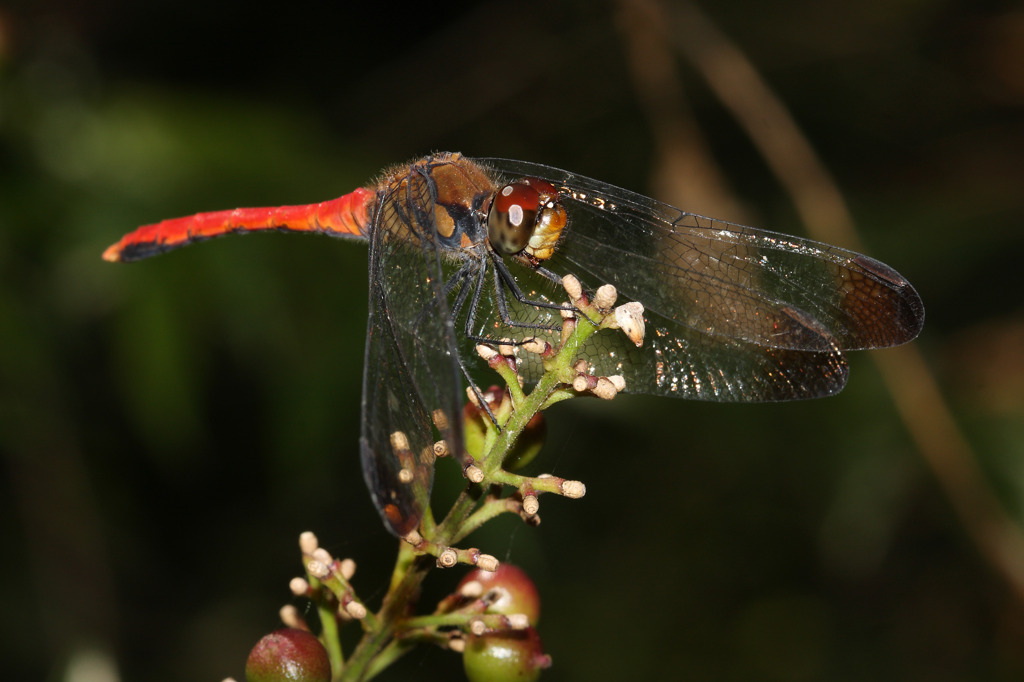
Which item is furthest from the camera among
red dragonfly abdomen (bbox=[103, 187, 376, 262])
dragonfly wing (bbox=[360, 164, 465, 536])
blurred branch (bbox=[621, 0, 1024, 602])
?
blurred branch (bbox=[621, 0, 1024, 602])

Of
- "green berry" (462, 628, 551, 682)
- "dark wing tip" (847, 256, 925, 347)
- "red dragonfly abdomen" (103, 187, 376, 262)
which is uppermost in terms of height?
"red dragonfly abdomen" (103, 187, 376, 262)

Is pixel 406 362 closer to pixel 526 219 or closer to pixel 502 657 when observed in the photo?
pixel 526 219

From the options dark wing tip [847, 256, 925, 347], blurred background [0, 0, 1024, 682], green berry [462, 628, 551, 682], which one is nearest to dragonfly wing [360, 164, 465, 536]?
green berry [462, 628, 551, 682]

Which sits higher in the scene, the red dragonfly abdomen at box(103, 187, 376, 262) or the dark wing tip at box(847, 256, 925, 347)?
the red dragonfly abdomen at box(103, 187, 376, 262)

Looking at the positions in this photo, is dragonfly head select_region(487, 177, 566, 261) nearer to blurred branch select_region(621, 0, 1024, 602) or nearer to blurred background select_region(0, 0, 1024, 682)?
blurred background select_region(0, 0, 1024, 682)

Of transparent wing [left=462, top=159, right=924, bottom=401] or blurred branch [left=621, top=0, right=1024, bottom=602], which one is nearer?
transparent wing [left=462, top=159, right=924, bottom=401]

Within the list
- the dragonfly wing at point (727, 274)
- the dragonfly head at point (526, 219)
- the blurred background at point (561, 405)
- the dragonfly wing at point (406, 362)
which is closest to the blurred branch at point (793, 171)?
the blurred background at point (561, 405)

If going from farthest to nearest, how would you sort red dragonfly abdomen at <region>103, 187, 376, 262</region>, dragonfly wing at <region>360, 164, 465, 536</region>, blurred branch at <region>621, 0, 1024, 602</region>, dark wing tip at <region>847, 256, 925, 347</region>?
blurred branch at <region>621, 0, 1024, 602</region> → red dragonfly abdomen at <region>103, 187, 376, 262</region> → dark wing tip at <region>847, 256, 925, 347</region> → dragonfly wing at <region>360, 164, 465, 536</region>
